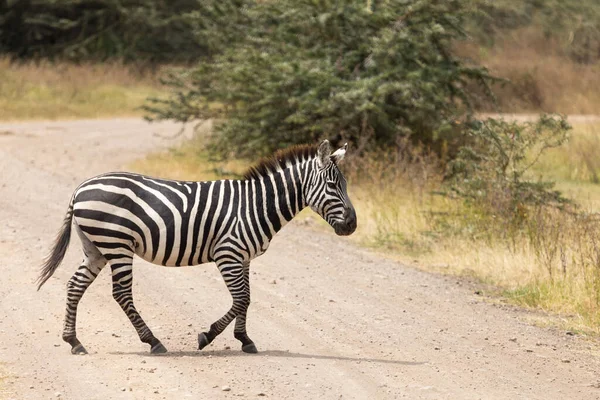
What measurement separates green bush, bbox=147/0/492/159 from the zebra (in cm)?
744

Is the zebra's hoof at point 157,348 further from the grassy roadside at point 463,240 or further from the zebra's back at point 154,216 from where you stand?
the grassy roadside at point 463,240

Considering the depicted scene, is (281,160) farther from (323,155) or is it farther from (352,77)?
(352,77)

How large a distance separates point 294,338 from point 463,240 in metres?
4.41

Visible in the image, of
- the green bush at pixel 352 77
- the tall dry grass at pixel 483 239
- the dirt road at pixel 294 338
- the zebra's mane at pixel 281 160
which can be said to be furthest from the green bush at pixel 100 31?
the zebra's mane at pixel 281 160

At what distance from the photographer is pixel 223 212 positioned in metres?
7.57

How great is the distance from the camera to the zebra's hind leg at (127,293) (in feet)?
24.2

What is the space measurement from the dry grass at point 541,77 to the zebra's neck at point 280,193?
678 inches

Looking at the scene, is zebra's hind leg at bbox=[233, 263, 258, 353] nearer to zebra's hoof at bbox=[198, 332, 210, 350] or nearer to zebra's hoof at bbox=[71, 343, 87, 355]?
zebra's hoof at bbox=[198, 332, 210, 350]

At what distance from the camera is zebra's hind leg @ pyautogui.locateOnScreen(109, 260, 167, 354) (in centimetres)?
737

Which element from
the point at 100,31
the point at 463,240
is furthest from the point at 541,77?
the point at 463,240

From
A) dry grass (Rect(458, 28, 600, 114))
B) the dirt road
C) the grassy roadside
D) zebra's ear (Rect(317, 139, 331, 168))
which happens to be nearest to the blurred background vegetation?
the grassy roadside

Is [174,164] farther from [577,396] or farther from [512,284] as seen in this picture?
[577,396]

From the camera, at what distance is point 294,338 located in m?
7.95

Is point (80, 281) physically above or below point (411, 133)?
below
